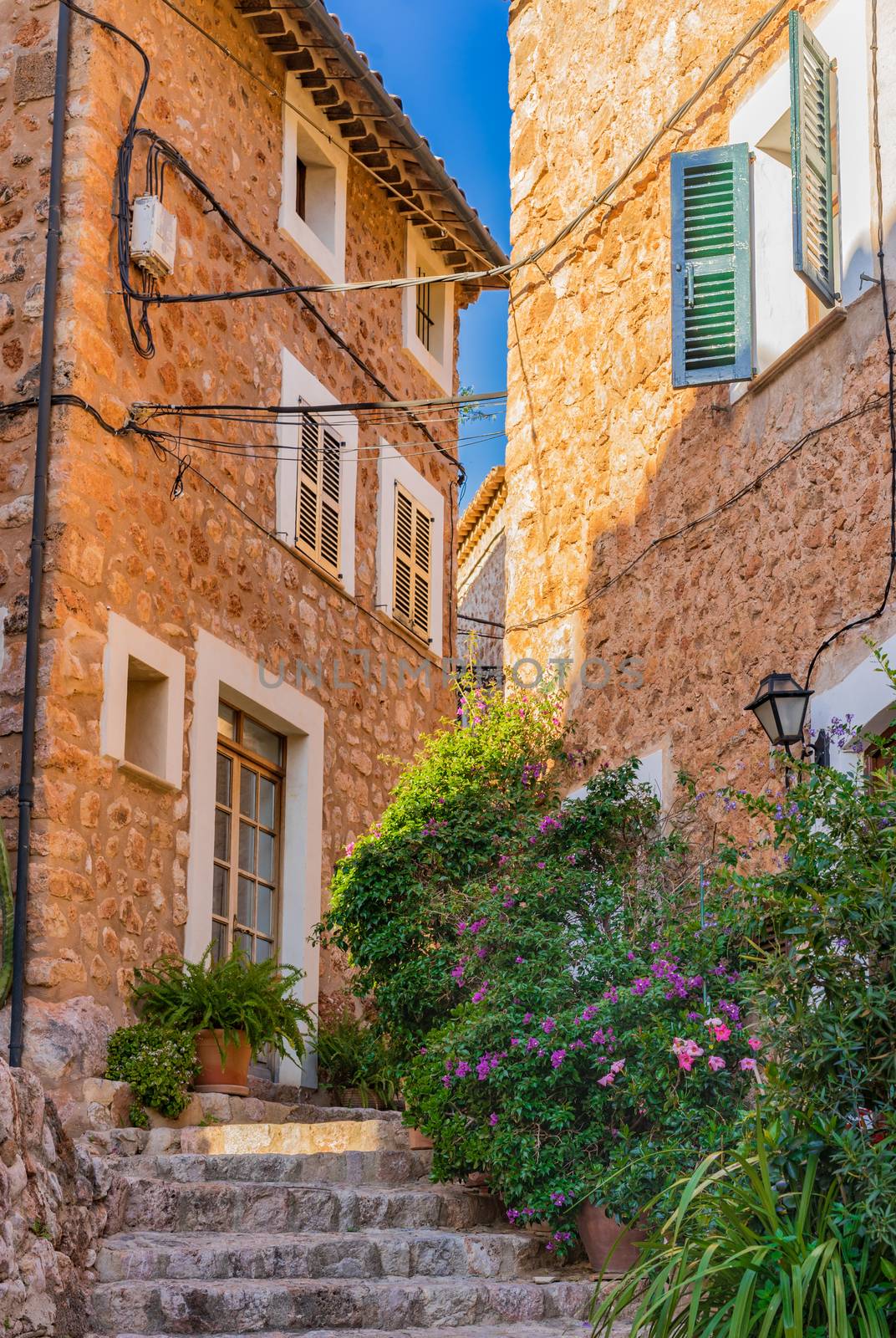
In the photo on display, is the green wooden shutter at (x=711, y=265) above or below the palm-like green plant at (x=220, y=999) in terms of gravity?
above

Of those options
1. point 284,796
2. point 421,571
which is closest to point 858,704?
point 284,796

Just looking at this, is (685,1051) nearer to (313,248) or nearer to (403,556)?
(403,556)

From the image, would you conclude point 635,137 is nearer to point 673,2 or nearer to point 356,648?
point 673,2

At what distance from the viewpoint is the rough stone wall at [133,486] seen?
8258 millimetres

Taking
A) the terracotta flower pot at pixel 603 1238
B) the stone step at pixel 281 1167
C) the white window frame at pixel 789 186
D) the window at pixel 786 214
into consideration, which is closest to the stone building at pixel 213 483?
the stone step at pixel 281 1167

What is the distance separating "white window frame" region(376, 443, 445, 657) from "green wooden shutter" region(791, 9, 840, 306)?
5683mm

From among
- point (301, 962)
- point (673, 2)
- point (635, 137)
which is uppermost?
point (673, 2)

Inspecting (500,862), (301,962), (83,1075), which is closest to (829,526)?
(500,862)

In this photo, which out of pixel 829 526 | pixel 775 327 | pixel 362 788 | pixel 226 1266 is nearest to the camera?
pixel 226 1266

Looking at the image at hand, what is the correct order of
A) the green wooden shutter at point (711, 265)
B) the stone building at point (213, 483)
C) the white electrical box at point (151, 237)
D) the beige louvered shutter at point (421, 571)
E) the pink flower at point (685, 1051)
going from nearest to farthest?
the pink flower at point (685, 1051)
the green wooden shutter at point (711, 265)
the stone building at point (213, 483)
the white electrical box at point (151, 237)
the beige louvered shutter at point (421, 571)

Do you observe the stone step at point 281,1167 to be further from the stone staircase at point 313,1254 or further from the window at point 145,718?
the window at point 145,718

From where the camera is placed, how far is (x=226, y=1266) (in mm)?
5926

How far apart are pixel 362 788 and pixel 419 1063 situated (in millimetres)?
4501

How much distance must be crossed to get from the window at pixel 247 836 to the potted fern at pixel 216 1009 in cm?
71
